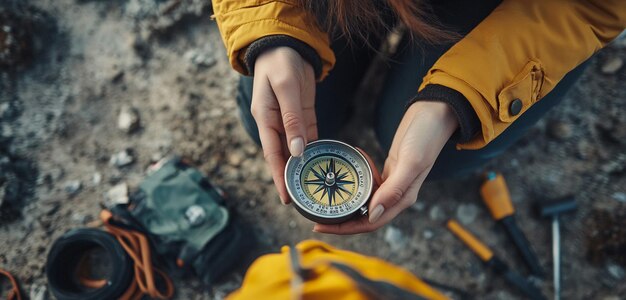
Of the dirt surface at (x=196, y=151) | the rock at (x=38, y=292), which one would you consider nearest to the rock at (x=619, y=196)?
the dirt surface at (x=196, y=151)

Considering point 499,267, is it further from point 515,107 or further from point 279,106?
point 279,106

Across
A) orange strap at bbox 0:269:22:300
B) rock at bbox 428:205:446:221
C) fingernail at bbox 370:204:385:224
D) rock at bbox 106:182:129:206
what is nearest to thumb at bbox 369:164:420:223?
fingernail at bbox 370:204:385:224

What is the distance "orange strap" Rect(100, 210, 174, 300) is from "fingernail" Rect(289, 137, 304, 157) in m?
1.12

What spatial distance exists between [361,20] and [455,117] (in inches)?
21.5

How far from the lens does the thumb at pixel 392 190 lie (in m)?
1.60

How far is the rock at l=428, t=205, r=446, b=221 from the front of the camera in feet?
8.53

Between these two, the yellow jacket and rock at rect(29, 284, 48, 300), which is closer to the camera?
the yellow jacket

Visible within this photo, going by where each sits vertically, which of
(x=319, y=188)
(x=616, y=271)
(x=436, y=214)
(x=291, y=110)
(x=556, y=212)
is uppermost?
(x=291, y=110)

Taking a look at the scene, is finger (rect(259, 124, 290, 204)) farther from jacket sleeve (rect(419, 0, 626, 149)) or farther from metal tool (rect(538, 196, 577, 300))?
metal tool (rect(538, 196, 577, 300))

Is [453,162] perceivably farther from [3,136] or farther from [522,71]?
[3,136]

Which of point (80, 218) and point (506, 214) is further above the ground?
point (80, 218)

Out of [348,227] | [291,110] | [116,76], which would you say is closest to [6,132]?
[116,76]

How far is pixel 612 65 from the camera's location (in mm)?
2826

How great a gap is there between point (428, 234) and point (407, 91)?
3.13 feet
